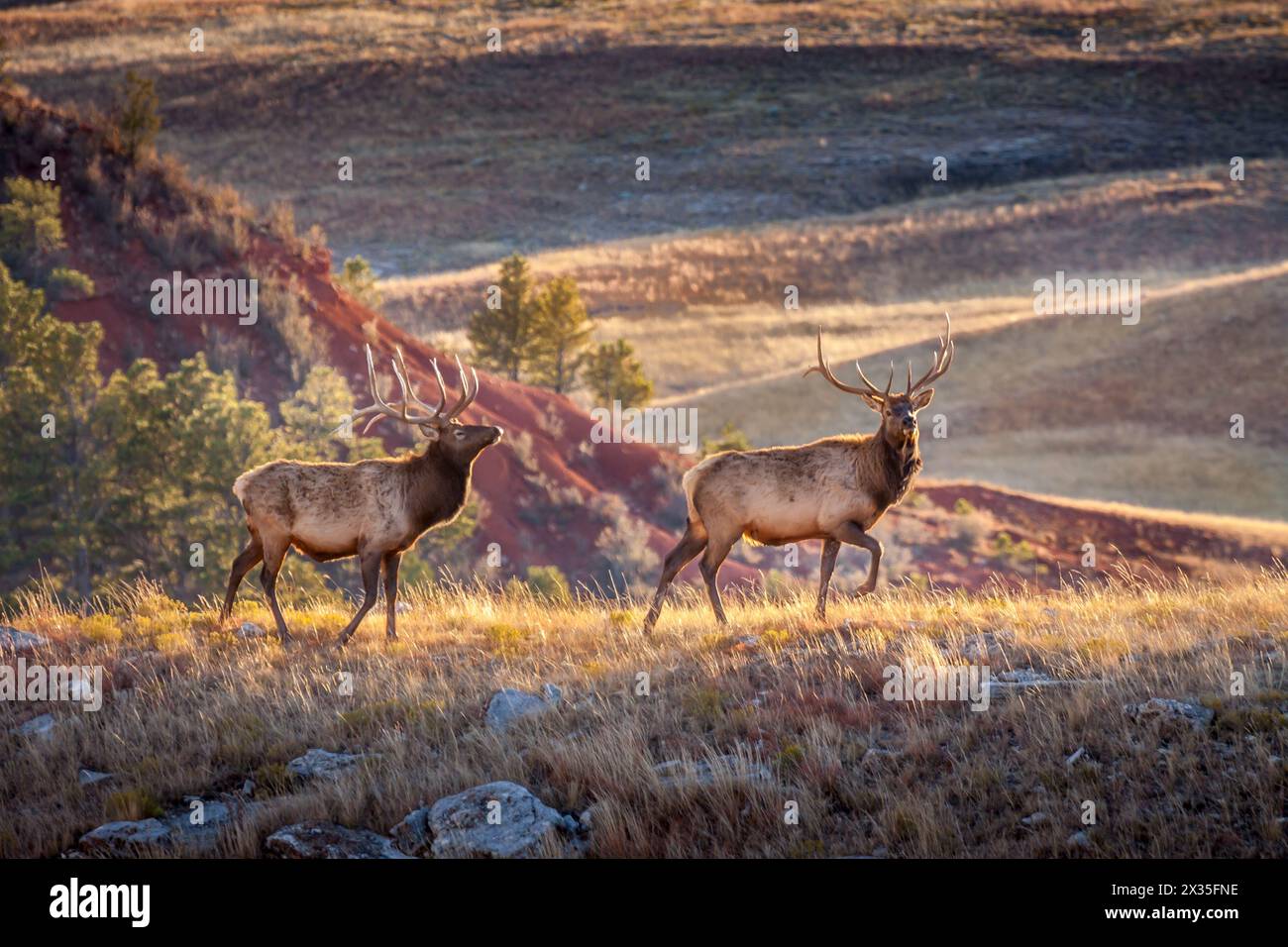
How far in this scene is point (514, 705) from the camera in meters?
10.7

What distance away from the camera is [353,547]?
43.1 ft

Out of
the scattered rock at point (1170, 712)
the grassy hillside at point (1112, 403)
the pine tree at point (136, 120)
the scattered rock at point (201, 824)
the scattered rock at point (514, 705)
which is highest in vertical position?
the pine tree at point (136, 120)

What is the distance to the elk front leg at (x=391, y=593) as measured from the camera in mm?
13023

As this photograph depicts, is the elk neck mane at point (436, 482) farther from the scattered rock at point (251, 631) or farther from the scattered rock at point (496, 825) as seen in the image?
the scattered rock at point (496, 825)

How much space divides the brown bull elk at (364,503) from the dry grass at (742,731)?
765 millimetres

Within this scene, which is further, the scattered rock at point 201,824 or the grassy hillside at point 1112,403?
the grassy hillside at point 1112,403

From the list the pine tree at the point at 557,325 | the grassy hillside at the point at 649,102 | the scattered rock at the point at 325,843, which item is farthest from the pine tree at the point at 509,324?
the grassy hillside at the point at 649,102

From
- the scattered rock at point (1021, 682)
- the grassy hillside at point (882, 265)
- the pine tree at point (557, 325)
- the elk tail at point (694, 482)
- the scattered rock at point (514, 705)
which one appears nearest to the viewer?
the scattered rock at point (1021, 682)

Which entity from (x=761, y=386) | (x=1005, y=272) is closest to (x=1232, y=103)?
(x=1005, y=272)

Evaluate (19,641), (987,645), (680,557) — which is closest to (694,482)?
(680,557)

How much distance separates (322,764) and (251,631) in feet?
12.4

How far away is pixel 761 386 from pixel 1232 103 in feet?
262

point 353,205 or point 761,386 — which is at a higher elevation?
point 353,205
